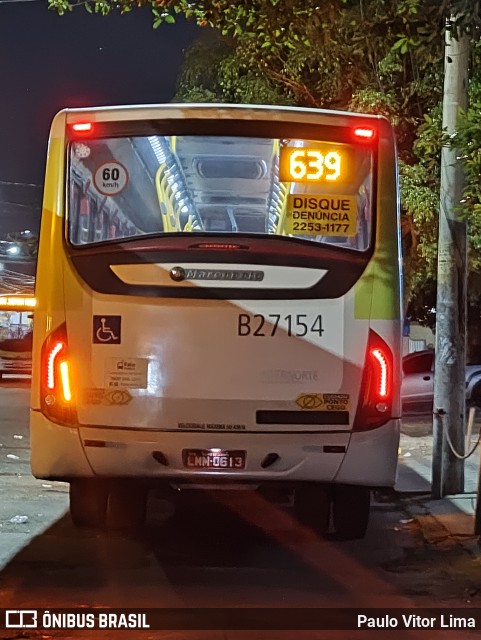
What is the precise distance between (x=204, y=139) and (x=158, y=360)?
1620 millimetres

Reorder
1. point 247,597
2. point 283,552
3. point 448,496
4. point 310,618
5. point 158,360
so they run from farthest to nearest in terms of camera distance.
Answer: point 448,496 < point 283,552 < point 158,360 < point 247,597 < point 310,618

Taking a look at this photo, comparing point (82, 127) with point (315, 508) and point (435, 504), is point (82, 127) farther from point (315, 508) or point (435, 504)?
point (435, 504)

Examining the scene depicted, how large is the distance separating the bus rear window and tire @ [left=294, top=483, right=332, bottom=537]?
7.38ft

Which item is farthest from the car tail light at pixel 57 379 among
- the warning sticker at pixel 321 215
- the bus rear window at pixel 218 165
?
the warning sticker at pixel 321 215

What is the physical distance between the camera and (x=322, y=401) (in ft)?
23.9

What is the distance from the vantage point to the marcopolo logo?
728 centimetres

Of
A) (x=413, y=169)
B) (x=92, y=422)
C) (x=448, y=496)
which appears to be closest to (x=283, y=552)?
(x=92, y=422)

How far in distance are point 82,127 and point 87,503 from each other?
2997mm

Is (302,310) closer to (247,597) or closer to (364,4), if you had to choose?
(247,597)

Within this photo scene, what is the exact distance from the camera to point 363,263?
7426 millimetres

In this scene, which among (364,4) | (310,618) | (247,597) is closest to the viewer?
(310,618)

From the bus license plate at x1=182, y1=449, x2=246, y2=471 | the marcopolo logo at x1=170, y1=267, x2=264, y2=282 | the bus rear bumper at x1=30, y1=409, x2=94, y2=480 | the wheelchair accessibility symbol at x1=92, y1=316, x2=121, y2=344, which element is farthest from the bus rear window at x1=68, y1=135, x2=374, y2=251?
the bus license plate at x1=182, y1=449, x2=246, y2=471

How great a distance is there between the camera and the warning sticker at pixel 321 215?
7.43m

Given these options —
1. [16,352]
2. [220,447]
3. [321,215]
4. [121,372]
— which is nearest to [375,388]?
[220,447]
